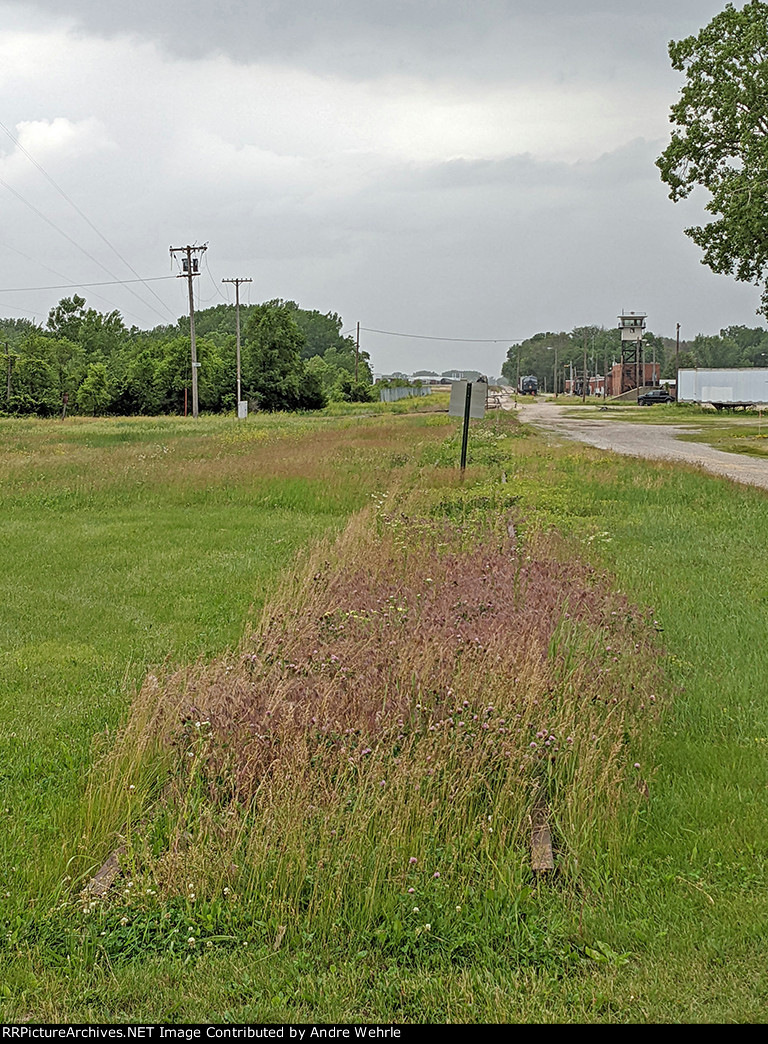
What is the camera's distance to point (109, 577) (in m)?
11.2

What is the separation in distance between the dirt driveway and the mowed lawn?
26.2 feet

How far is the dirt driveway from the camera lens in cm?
2326

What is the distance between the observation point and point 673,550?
39.2ft

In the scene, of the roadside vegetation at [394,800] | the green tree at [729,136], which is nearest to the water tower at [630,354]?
the green tree at [729,136]

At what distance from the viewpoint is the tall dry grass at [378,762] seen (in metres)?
4.03

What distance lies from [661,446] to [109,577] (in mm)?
25081

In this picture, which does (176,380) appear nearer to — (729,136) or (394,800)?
(729,136)

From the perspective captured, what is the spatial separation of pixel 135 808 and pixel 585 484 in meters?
14.9

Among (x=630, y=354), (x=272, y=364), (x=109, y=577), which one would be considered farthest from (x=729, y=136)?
(x=630, y=354)

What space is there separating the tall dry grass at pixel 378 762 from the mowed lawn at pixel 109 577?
1.64 ft

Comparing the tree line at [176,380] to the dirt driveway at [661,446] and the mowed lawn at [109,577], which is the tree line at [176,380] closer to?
the dirt driveway at [661,446]

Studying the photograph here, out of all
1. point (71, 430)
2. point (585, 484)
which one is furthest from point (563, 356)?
point (585, 484)

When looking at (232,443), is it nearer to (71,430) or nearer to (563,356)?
(71,430)

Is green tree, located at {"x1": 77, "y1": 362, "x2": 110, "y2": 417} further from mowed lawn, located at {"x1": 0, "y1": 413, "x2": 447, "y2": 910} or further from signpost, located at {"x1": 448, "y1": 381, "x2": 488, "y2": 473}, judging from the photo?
signpost, located at {"x1": 448, "y1": 381, "x2": 488, "y2": 473}
